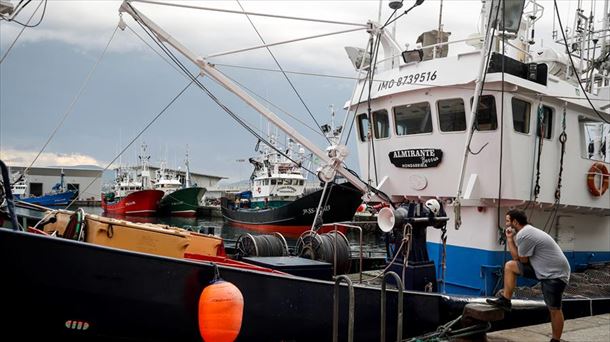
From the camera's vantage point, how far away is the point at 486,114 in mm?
8336

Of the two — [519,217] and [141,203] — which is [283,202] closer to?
[141,203]

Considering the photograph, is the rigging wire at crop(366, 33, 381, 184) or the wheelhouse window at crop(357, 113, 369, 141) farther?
the wheelhouse window at crop(357, 113, 369, 141)

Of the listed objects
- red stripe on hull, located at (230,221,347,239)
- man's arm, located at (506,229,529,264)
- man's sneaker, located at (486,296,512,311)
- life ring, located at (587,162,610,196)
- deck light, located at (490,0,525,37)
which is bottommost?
red stripe on hull, located at (230,221,347,239)

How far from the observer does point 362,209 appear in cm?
4309

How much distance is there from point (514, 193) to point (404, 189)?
1856 mm

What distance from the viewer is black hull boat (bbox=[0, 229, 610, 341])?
14.6 feet

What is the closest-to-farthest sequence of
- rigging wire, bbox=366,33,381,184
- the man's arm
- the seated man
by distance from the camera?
1. the seated man
2. the man's arm
3. rigging wire, bbox=366,33,381,184

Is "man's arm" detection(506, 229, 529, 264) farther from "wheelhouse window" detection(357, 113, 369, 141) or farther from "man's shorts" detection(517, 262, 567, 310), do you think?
"wheelhouse window" detection(357, 113, 369, 141)

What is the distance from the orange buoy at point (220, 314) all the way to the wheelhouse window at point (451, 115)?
5183 millimetres

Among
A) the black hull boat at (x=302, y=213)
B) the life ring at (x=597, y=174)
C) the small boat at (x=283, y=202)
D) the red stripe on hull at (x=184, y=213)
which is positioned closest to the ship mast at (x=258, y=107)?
the life ring at (x=597, y=174)

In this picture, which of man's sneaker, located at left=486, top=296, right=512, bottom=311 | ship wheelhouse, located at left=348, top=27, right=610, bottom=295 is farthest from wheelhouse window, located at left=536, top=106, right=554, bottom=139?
man's sneaker, located at left=486, top=296, right=512, bottom=311

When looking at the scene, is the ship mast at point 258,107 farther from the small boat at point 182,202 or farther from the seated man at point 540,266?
the small boat at point 182,202

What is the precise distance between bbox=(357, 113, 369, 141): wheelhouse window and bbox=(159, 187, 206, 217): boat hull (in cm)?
4442

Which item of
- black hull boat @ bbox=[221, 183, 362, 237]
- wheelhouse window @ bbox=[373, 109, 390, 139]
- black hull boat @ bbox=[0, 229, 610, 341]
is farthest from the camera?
black hull boat @ bbox=[221, 183, 362, 237]
